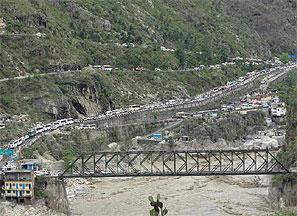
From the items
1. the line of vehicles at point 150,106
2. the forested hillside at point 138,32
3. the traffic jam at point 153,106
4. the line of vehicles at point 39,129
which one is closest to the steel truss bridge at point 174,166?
the line of vehicles at point 39,129

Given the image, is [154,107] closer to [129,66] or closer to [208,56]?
[129,66]

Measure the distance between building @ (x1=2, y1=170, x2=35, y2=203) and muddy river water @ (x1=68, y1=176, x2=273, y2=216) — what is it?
5.60 m

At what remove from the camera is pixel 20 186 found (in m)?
63.3

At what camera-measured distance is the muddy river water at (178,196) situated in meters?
69.0

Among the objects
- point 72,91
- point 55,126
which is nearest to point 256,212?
point 55,126

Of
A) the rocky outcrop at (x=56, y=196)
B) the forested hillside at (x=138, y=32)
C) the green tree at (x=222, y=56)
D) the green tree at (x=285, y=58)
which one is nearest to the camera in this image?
the rocky outcrop at (x=56, y=196)

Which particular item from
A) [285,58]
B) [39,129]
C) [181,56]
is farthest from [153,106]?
[285,58]

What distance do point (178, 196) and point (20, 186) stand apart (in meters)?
18.2

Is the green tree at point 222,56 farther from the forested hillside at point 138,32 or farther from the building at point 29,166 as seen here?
the building at point 29,166

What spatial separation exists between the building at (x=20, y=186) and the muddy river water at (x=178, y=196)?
18.4 ft

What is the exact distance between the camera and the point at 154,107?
11075cm

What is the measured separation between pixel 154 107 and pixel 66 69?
Result: 13.0 m

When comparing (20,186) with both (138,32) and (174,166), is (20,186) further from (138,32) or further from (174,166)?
(138,32)

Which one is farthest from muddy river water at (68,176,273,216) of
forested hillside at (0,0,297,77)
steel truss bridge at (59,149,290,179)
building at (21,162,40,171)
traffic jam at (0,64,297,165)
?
forested hillside at (0,0,297,77)
